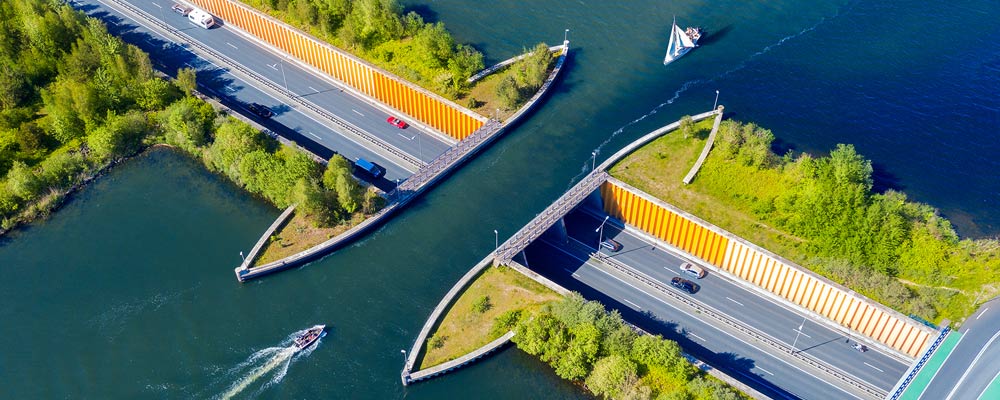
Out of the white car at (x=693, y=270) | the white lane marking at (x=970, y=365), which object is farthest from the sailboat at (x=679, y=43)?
the white lane marking at (x=970, y=365)

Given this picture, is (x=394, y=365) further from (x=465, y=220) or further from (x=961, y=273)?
(x=961, y=273)

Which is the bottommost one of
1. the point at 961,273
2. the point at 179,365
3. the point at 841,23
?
the point at 179,365

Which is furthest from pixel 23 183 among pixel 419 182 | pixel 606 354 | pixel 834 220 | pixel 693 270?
pixel 834 220

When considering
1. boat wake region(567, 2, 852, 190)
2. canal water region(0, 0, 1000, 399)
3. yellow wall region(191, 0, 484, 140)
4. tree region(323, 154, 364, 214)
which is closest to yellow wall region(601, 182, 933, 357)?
boat wake region(567, 2, 852, 190)

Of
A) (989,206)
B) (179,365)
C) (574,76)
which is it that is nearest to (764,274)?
(989,206)

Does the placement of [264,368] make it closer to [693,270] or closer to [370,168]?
[370,168]
